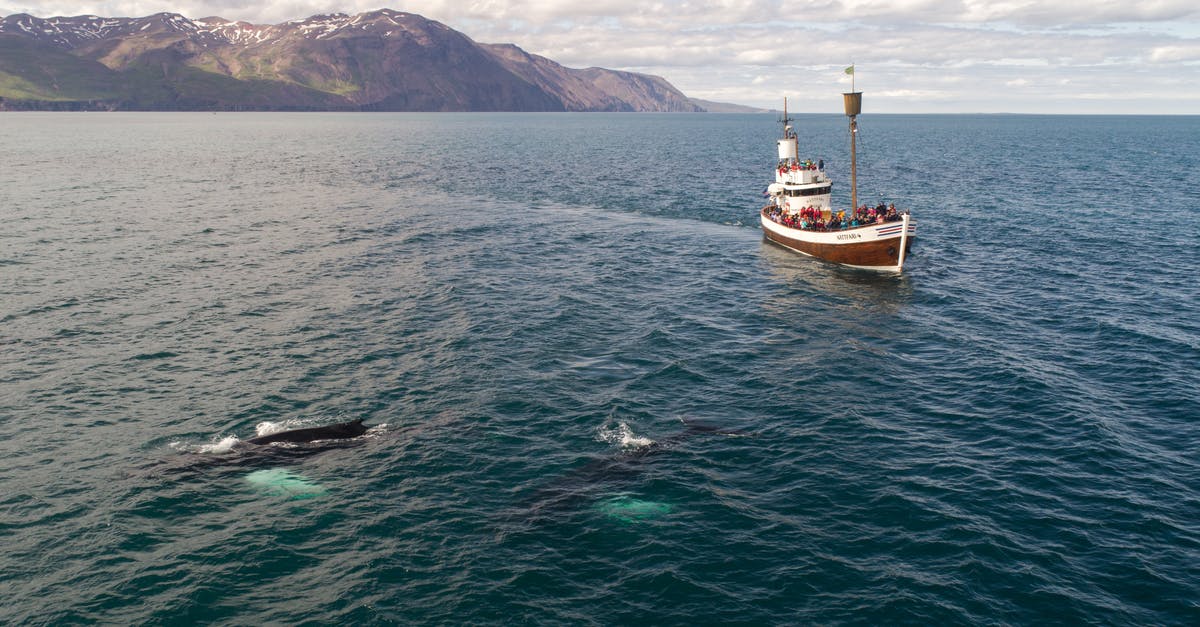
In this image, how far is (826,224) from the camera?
75.2m

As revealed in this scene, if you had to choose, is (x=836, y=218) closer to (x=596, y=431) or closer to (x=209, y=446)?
(x=596, y=431)

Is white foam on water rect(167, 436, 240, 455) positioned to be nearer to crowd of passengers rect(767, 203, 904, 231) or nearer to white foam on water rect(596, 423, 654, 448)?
white foam on water rect(596, 423, 654, 448)

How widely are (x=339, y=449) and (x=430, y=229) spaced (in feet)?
194

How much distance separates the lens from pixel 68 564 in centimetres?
2666

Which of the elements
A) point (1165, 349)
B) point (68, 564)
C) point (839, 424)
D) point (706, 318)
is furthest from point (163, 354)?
point (1165, 349)

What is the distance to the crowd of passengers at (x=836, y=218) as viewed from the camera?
7119 centimetres

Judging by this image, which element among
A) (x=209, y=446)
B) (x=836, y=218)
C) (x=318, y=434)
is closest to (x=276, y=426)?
(x=318, y=434)

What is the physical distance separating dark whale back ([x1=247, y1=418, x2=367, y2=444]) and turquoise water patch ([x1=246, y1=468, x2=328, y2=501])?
284 cm

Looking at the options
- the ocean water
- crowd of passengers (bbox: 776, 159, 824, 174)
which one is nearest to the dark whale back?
the ocean water

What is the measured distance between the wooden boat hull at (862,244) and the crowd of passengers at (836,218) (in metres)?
1.03

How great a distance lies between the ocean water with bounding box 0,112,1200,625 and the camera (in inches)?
1003

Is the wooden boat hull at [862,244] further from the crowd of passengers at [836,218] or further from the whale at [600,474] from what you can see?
the whale at [600,474]

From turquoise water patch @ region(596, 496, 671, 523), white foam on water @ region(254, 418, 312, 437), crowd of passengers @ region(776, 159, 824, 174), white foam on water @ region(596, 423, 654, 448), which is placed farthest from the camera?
crowd of passengers @ region(776, 159, 824, 174)

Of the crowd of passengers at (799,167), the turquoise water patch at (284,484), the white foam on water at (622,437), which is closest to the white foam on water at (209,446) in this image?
the turquoise water patch at (284,484)
